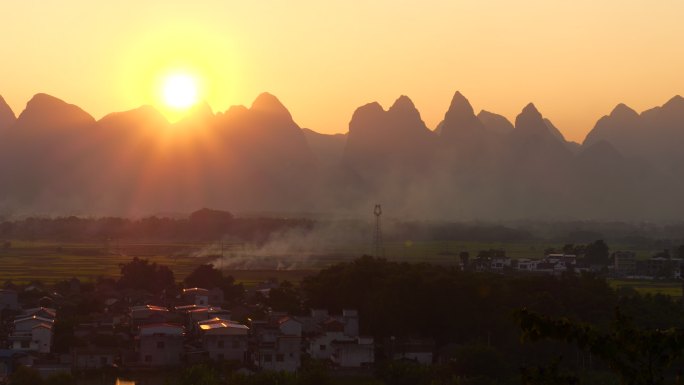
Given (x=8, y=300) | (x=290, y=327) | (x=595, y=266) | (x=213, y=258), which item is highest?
(x=213, y=258)

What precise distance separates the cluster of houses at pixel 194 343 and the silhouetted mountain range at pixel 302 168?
91.5 m

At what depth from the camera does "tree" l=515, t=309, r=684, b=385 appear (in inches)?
278

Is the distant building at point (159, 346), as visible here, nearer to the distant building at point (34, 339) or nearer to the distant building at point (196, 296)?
the distant building at point (34, 339)

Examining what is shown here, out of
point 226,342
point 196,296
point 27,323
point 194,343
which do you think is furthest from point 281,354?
point 196,296

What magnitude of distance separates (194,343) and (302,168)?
344 ft

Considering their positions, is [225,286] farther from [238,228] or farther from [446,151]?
[446,151]

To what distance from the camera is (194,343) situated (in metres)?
22.7

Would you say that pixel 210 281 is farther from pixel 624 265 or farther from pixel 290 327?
pixel 624 265

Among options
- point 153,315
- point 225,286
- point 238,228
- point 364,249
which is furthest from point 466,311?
point 238,228

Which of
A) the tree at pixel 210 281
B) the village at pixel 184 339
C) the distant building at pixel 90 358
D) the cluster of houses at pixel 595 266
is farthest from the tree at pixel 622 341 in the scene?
the cluster of houses at pixel 595 266

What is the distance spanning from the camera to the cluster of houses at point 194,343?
2047 cm

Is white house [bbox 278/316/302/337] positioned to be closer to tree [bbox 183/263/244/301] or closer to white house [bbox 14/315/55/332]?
white house [bbox 14/315/55/332]

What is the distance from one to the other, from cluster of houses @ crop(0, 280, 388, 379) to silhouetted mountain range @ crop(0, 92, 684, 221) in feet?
300

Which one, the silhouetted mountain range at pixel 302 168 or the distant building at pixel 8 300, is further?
the silhouetted mountain range at pixel 302 168
